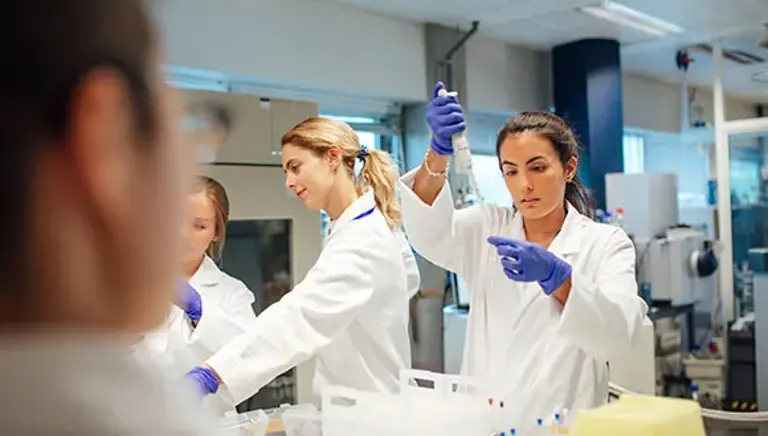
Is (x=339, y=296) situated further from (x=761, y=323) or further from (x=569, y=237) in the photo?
(x=761, y=323)

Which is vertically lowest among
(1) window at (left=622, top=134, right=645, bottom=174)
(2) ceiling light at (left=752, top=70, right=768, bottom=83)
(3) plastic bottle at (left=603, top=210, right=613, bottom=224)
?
(3) plastic bottle at (left=603, top=210, right=613, bottom=224)

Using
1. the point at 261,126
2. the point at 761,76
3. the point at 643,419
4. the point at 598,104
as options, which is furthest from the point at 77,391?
the point at 761,76

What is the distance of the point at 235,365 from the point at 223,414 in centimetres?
9

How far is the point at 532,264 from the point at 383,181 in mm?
469

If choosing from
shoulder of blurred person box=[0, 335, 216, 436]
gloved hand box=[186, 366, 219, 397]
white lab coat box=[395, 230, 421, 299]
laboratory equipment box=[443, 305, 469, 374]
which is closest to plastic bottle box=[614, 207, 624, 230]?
laboratory equipment box=[443, 305, 469, 374]

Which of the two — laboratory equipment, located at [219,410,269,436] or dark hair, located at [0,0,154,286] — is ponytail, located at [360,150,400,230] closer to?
laboratory equipment, located at [219,410,269,436]

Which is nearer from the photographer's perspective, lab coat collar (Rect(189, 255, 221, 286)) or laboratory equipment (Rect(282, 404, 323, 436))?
laboratory equipment (Rect(282, 404, 323, 436))

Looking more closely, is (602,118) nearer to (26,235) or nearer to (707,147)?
(707,147)

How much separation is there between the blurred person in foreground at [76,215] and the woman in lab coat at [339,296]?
108 cm

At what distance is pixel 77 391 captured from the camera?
1.00 feet

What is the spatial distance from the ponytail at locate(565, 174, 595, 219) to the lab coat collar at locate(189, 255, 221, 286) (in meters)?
0.82

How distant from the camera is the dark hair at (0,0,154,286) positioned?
30 centimetres

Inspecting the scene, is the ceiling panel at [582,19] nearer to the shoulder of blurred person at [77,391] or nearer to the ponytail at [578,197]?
the ponytail at [578,197]

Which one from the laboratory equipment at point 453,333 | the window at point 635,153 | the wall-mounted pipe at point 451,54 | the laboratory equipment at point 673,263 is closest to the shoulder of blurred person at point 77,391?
the laboratory equipment at point 453,333
